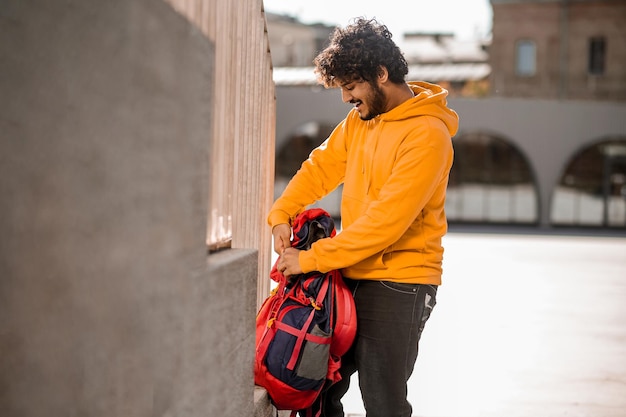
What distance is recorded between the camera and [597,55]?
30062mm

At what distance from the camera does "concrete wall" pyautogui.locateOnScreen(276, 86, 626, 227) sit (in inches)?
923

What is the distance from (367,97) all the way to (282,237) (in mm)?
667

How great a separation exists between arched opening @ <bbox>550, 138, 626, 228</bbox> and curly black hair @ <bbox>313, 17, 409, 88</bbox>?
22.2m

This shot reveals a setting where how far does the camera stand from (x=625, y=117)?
2339 centimetres

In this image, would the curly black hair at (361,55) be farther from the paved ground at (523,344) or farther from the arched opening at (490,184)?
the arched opening at (490,184)

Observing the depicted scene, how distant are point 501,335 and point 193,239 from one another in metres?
5.79

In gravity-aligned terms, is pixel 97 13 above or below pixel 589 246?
above

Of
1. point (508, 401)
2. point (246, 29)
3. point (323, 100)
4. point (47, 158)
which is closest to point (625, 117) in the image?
point (323, 100)

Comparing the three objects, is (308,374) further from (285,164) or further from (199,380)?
(285,164)

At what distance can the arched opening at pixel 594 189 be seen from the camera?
77.8ft

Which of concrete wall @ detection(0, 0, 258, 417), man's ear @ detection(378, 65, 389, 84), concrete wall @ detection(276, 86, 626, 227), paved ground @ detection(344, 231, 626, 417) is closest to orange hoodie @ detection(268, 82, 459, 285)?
man's ear @ detection(378, 65, 389, 84)

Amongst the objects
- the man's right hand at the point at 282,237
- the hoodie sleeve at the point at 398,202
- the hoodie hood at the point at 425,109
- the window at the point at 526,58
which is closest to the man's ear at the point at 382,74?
the hoodie hood at the point at 425,109

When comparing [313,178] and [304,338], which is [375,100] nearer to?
[313,178]

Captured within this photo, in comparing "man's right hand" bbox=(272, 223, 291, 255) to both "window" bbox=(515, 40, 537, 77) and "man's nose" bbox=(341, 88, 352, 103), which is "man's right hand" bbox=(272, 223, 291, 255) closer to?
"man's nose" bbox=(341, 88, 352, 103)
